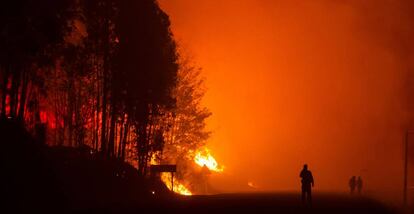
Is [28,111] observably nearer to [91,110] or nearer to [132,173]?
[91,110]

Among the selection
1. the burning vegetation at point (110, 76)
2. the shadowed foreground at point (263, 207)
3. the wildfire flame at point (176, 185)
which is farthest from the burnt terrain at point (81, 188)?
the wildfire flame at point (176, 185)

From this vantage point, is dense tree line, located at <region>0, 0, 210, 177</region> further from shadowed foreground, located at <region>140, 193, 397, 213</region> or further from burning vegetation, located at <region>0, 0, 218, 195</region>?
shadowed foreground, located at <region>140, 193, 397, 213</region>

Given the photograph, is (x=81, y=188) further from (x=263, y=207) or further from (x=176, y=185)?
(x=176, y=185)

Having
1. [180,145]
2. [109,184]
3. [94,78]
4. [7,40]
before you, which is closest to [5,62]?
[7,40]

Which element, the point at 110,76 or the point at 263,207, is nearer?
the point at 263,207

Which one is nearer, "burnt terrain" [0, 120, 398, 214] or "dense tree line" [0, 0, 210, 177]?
"burnt terrain" [0, 120, 398, 214]

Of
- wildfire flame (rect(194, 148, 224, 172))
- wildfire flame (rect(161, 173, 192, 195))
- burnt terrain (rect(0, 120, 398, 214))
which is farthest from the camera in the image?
wildfire flame (rect(194, 148, 224, 172))

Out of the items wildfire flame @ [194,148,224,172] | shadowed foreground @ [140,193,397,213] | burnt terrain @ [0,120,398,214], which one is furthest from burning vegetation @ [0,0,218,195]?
wildfire flame @ [194,148,224,172]

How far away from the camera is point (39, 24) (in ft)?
113

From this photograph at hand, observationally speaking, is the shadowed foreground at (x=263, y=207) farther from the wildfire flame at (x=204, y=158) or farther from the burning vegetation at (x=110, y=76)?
the wildfire flame at (x=204, y=158)

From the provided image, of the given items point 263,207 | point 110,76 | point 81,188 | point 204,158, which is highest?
point 110,76

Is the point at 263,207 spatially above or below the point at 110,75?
below

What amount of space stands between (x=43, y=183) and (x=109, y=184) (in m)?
20.0

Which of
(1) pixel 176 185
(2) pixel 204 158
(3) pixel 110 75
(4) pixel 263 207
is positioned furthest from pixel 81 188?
(2) pixel 204 158
